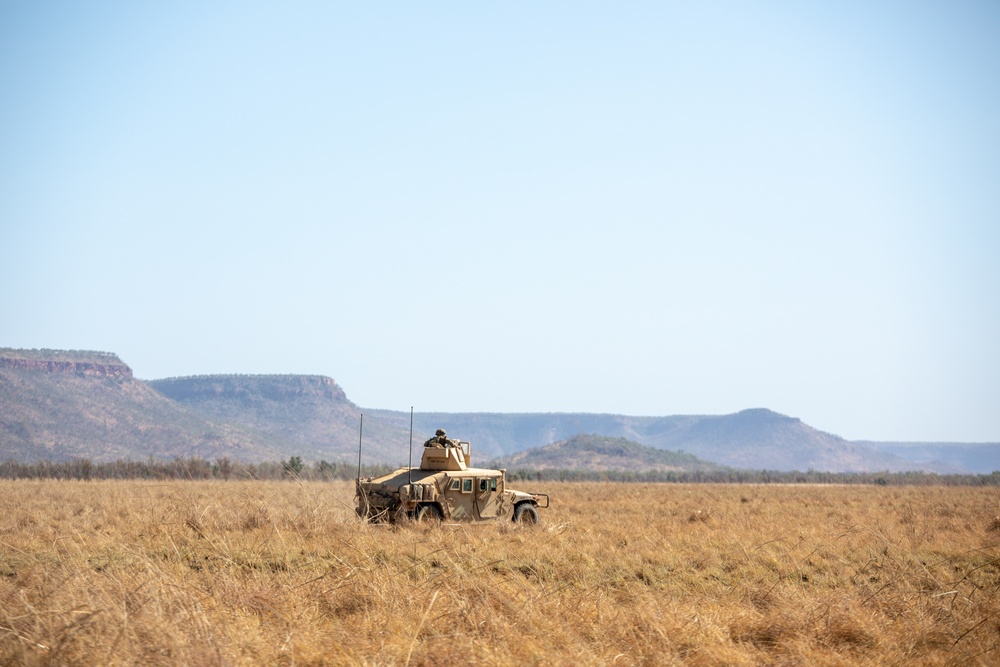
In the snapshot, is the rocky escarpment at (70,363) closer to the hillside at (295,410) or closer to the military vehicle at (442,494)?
the hillside at (295,410)

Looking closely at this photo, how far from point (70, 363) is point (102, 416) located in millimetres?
20140

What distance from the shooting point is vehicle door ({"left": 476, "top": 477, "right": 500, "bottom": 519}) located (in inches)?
843

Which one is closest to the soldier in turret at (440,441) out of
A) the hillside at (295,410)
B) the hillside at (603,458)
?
the hillside at (603,458)

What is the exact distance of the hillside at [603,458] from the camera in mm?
106000

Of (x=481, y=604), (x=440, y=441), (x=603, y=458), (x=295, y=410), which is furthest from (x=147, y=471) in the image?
(x=295, y=410)

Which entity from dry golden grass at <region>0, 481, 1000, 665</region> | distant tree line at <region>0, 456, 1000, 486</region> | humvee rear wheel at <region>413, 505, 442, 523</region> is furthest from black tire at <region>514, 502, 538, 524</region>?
distant tree line at <region>0, 456, 1000, 486</region>

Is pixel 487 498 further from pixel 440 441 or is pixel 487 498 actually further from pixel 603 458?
pixel 603 458

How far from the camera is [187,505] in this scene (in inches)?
774

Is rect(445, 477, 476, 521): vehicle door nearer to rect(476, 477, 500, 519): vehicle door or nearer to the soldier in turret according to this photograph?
rect(476, 477, 500, 519): vehicle door

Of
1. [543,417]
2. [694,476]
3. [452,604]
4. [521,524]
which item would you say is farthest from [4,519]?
[543,417]

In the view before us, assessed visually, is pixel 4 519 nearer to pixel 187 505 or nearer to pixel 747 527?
pixel 187 505

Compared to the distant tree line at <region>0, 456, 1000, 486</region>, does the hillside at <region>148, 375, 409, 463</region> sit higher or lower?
higher

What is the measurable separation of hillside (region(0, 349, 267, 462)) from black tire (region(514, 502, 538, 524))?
37836 millimetres

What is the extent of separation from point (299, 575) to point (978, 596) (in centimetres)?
826
